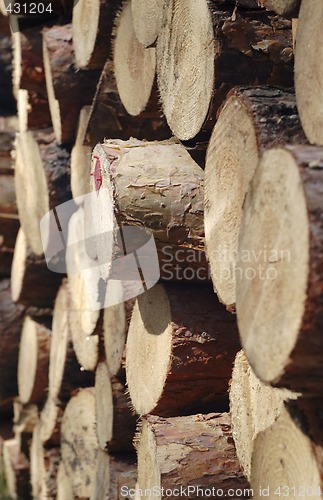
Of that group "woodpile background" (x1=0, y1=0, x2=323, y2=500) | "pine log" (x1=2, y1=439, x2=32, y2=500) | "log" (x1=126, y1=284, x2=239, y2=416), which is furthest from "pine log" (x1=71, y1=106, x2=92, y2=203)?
"pine log" (x1=2, y1=439, x2=32, y2=500)

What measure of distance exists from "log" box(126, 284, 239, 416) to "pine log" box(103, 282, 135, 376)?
175mm

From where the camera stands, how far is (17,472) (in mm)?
3381

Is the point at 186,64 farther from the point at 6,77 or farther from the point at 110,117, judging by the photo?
the point at 6,77

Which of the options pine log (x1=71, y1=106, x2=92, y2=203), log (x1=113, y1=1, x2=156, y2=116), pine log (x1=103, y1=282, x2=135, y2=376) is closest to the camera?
log (x1=113, y1=1, x2=156, y2=116)

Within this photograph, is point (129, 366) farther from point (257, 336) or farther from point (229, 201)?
point (257, 336)

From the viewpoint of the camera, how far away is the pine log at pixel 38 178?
2533mm

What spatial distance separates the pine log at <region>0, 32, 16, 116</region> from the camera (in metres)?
3.25

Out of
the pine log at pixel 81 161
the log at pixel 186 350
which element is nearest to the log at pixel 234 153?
the log at pixel 186 350

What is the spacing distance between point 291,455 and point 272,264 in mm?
276

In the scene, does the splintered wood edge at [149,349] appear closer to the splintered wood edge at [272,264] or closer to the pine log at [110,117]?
the pine log at [110,117]

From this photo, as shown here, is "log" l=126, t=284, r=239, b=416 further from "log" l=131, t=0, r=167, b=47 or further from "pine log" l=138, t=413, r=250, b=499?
"log" l=131, t=0, r=167, b=47

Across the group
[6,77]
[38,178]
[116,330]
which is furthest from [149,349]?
[6,77]

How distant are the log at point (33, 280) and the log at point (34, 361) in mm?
103

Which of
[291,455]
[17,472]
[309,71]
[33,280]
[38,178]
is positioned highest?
[309,71]
